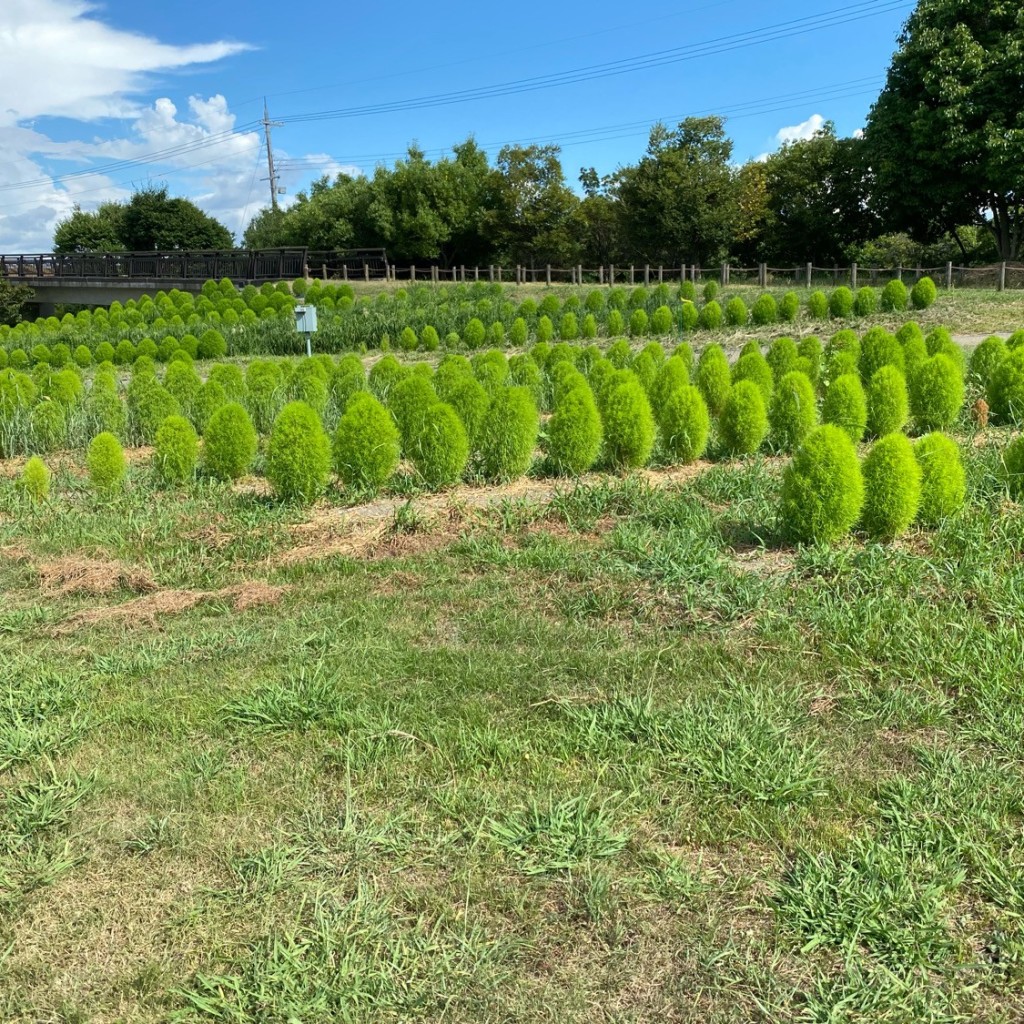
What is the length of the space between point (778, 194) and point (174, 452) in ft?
121

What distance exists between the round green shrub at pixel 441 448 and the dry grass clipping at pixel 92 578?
88.5 inches

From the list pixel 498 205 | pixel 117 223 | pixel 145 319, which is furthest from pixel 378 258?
pixel 117 223

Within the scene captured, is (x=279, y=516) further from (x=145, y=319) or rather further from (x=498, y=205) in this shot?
(x=498, y=205)

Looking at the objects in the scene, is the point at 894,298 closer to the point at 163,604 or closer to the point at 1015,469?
the point at 1015,469

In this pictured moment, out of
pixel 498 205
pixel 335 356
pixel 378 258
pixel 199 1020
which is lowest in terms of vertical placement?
pixel 199 1020

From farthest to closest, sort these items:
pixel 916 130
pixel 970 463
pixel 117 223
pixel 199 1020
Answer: pixel 117 223 → pixel 916 130 → pixel 970 463 → pixel 199 1020

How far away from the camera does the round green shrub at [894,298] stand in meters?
17.2

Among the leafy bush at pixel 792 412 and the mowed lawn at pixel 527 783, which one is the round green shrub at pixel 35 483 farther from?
the leafy bush at pixel 792 412

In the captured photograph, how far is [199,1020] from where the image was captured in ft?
7.06

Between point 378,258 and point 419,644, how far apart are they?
39313mm

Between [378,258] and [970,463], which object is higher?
[378,258]

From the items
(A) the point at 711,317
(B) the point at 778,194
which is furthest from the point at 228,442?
(B) the point at 778,194

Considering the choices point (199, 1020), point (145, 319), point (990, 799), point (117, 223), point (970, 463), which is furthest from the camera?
point (117, 223)

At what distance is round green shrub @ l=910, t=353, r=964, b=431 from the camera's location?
7.41m
